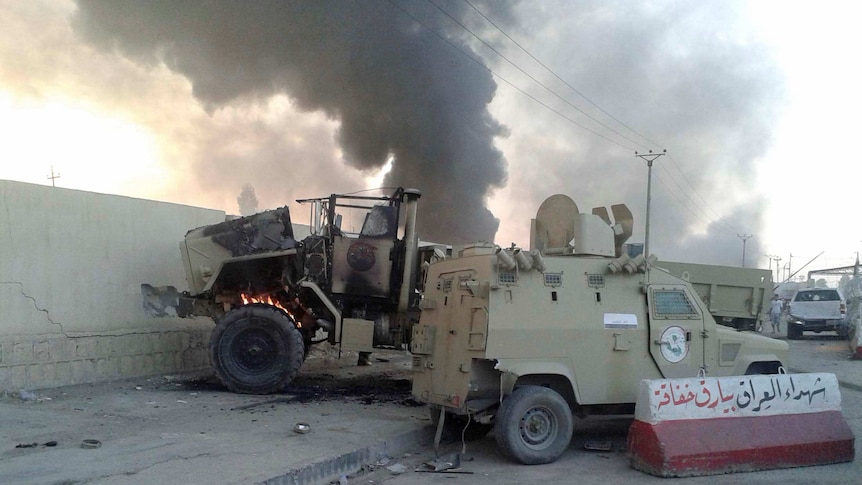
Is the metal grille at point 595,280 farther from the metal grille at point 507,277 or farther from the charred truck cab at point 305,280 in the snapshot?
the charred truck cab at point 305,280

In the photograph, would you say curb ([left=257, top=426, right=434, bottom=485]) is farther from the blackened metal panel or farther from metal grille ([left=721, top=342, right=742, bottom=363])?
metal grille ([left=721, top=342, right=742, bottom=363])

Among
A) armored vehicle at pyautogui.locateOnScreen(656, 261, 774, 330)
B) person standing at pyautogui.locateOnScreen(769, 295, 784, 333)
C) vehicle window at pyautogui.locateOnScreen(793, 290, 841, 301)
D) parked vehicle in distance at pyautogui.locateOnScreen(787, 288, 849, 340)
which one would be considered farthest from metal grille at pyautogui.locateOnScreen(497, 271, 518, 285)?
person standing at pyautogui.locateOnScreen(769, 295, 784, 333)

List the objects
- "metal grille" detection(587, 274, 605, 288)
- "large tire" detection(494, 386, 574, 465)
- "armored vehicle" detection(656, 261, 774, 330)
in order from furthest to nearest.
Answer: "armored vehicle" detection(656, 261, 774, 330)
"metal grille" detection(587, 274, 605, 288)
"large tire" detection(494, 386, 574, 465)

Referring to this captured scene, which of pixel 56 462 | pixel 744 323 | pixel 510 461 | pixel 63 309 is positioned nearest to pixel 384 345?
pixel 510 461

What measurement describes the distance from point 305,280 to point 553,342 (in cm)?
397

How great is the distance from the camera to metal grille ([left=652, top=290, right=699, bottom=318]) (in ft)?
21.3

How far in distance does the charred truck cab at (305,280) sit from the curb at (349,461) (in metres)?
2.36

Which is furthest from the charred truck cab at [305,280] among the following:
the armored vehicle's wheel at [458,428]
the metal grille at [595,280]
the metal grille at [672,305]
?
the metal grille at [672,305]

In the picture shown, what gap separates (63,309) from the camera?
27.3 feet

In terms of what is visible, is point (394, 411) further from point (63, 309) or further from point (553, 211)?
point (63, 309)

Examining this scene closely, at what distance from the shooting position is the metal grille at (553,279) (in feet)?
20.7

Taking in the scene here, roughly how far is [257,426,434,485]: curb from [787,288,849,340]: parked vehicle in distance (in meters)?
18.6

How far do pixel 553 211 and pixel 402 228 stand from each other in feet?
7.36

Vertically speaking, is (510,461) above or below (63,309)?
below
